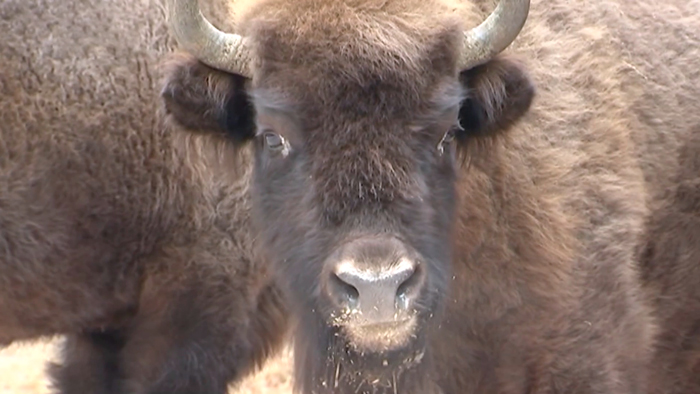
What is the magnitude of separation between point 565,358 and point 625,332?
0.37 metres

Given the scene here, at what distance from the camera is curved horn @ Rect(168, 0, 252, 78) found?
5.21 meters

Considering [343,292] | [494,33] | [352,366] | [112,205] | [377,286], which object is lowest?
[112,205]

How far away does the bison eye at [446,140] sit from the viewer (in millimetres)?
5098

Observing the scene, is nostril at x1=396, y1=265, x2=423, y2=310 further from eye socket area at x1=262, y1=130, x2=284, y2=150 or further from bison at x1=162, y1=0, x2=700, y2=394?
eye socket area at x1=262, y1=130, x2=284, y2=150

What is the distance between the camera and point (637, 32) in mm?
6555

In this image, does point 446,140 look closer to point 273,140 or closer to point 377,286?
point 273,140

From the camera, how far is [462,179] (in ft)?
18.3

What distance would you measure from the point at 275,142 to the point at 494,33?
91 cm

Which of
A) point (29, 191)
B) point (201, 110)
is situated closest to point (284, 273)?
point (201, 110)

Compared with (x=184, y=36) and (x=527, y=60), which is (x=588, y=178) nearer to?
(x=527, y=60)

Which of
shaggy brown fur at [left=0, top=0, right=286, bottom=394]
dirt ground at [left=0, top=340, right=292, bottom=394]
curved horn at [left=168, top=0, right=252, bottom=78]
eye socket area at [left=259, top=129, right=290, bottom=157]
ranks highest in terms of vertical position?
curved horn at [left=168, top=0, right=252, bottom=78]

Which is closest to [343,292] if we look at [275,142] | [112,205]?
[275,142]

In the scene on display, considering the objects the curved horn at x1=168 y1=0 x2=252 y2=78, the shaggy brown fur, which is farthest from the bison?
the shaggy brown fur

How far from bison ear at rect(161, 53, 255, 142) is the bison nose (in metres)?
0.99
